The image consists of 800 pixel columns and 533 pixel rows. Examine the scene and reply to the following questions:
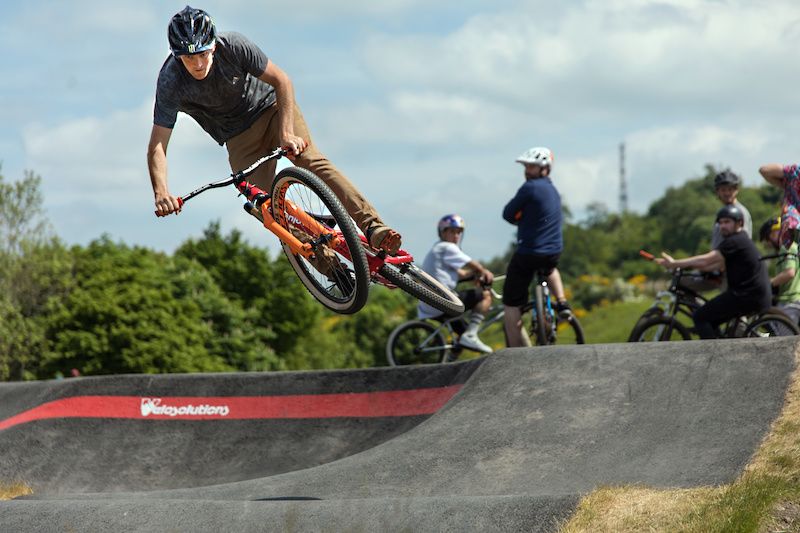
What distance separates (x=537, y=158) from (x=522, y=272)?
1.26 m

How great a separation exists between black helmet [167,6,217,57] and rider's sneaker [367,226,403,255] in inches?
66.0

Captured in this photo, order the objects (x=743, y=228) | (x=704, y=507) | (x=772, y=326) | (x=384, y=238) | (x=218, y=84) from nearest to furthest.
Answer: (x=704, y=507) < (x=384, y=238) < (x=218, y=84) < (x=772, y=326) < (x=743, y=228)

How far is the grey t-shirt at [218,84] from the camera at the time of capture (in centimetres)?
501

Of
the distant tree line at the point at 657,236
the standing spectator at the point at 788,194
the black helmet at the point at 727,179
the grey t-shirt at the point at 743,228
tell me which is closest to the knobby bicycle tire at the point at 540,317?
the grey t-shirt at the point at 743,228

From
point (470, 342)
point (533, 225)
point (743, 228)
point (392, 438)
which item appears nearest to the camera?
point (392, 438)

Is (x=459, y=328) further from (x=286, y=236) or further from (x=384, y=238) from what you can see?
(x=384, y=238)

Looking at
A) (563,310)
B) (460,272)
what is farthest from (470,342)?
(563,310)

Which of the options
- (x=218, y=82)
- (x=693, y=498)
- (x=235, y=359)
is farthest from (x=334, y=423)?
(x=235, y=359)

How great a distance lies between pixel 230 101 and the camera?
5.27 meters

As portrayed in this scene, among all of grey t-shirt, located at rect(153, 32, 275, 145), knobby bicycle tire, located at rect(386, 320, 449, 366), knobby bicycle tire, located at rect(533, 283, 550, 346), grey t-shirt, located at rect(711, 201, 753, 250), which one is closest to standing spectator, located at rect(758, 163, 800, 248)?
grey t-shirt, located at rect(711, 201, 753, 250)

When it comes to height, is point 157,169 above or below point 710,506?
above

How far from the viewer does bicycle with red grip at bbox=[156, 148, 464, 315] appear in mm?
4832

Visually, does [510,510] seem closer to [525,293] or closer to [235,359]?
[525,293]

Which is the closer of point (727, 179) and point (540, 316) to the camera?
point (727, 179)
